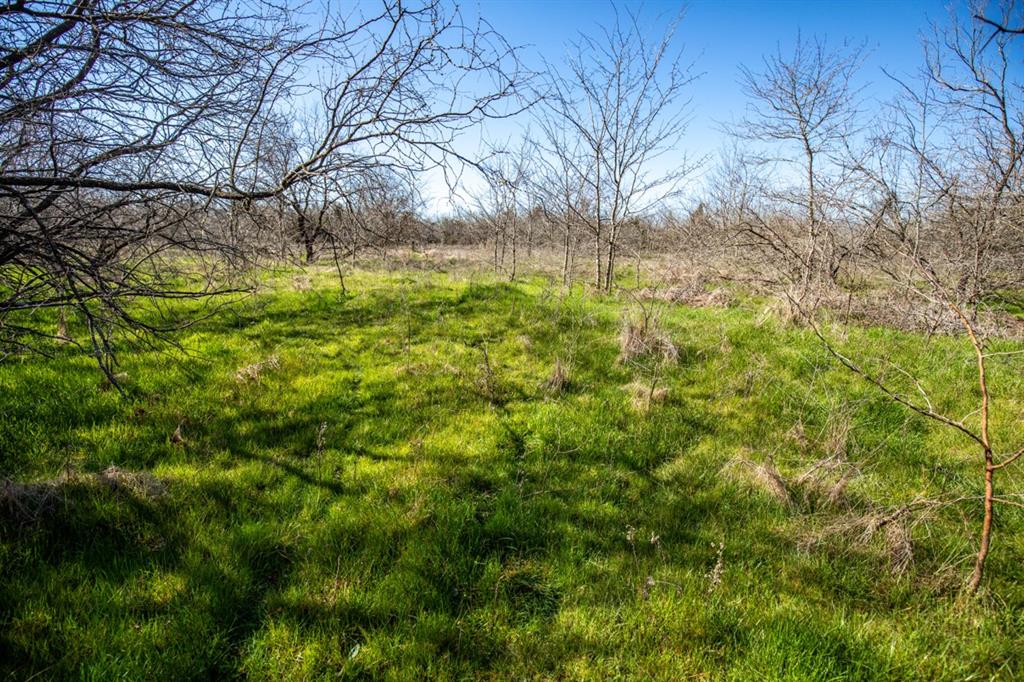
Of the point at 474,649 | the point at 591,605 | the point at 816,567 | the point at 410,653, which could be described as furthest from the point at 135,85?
the point at 816,567

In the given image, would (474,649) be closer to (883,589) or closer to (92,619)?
(92,619)

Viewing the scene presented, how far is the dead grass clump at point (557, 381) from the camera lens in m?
5.05

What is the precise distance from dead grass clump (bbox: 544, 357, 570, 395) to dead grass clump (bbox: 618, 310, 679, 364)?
1019 millimetres

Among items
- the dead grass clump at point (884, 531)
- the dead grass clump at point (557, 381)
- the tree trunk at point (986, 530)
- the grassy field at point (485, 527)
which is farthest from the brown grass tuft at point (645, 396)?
the tree trunk at point (986, 530)

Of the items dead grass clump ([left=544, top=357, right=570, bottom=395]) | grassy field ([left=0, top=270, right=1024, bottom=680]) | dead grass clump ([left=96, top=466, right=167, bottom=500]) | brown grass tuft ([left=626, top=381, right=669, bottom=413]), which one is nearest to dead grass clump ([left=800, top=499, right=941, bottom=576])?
grassy field ([left=0, top=270, right=1024, bottom=680])

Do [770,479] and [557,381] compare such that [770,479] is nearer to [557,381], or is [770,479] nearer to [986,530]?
[986,530]

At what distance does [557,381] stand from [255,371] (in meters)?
3.34

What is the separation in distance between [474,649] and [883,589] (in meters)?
2.25

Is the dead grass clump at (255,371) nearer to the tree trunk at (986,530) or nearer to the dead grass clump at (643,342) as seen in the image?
the dead grass clump at (643,342)

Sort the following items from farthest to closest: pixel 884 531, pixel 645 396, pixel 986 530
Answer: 1. pixel 645 396
2. pixel 884 531
3. pixel 986 530

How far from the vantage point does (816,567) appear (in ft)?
8.55

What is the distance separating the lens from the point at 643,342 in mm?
6133

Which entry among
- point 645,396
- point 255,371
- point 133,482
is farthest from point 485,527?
point 255,371

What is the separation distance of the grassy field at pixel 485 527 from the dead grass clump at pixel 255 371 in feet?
0.19
